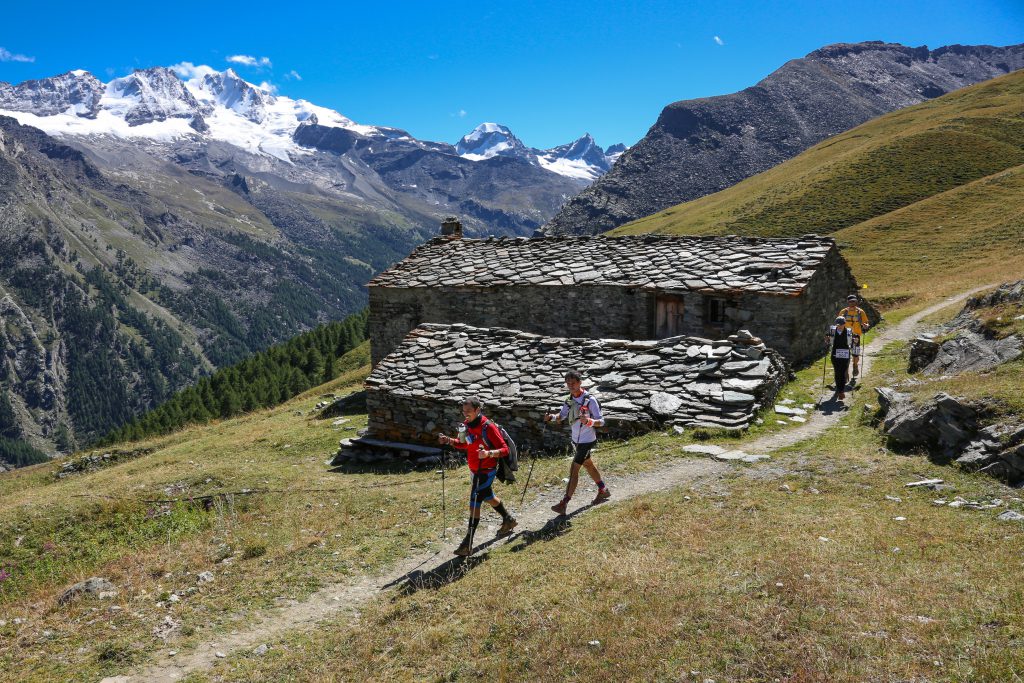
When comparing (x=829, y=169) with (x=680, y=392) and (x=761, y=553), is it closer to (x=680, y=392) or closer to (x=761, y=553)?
(x=680, y=392)

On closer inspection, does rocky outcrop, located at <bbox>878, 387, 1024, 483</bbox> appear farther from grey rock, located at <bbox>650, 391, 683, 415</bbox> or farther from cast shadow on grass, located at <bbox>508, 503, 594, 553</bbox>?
cast shadow on grass, located at <bbox>508, 503, 594, 553</bbox>

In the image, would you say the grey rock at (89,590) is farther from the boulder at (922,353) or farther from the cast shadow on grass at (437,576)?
the boulder at (922,353)

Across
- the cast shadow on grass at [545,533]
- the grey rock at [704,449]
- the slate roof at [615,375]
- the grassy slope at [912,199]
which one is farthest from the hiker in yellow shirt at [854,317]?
the grassy slope at [912,199]

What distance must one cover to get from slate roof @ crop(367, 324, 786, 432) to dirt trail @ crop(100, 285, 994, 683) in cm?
203

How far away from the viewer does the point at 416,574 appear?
429 inches

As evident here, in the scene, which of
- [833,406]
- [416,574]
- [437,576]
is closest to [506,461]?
[437,576]

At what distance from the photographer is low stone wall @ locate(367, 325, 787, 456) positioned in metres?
17.1

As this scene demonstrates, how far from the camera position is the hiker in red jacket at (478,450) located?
1091 centimetres

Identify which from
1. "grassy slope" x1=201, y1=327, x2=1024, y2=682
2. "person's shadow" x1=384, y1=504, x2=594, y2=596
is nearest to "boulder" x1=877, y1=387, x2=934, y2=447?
"grassy slope" x1=201, y1=327, x2=1024, y2=682

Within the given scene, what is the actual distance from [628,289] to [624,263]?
2273 mm

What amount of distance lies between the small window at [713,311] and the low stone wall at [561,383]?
186 inches

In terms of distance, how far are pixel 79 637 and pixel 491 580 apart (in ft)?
20.8

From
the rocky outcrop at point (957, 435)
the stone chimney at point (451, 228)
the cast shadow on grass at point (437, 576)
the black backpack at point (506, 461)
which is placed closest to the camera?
the cast shadow on grass at point (437, 576)

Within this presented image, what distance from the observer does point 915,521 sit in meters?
9.70
